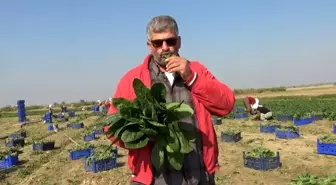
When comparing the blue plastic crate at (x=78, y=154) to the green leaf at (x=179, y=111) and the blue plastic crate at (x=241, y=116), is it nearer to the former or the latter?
the green leaf at (x=179, y=111)

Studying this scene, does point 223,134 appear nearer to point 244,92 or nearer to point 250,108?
point 250,108

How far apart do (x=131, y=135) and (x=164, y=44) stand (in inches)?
27.4

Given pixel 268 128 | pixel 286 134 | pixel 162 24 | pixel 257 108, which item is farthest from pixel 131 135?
pixel 257 108

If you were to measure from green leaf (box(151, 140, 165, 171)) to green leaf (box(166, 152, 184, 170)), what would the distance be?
2.1 inches

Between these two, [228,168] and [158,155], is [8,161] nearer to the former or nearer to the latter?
[228,168]

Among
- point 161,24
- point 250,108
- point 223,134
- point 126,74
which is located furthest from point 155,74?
point 250,108

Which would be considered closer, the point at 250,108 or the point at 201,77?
the point at 201,77

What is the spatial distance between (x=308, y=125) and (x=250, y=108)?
3723 millimetres

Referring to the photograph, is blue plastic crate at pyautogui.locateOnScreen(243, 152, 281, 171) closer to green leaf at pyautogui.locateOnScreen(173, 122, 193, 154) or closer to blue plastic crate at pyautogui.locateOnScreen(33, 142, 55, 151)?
green leaf at pyautogui.locateOnScreen(173, 122, 193, 154)

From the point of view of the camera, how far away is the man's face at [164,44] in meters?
2.43

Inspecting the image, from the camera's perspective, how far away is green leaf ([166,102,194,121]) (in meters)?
2.27

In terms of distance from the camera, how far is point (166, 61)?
7.72 ft

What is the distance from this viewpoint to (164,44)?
95.9 inches

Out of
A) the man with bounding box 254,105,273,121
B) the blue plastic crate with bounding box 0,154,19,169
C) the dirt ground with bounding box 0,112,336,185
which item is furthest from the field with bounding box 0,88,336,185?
the man with bounding box 254,105,273,121
